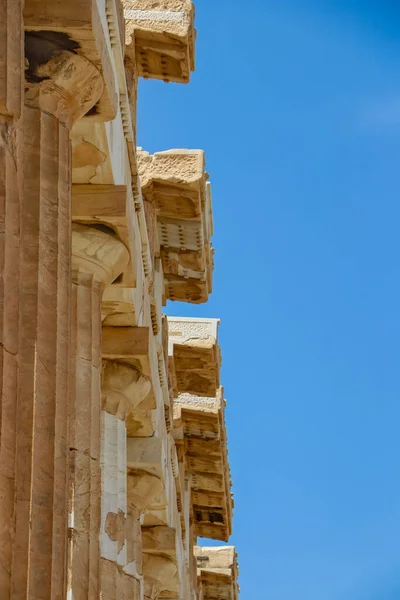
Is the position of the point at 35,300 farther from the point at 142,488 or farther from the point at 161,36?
the point at 142,488

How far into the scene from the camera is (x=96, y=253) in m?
12.9

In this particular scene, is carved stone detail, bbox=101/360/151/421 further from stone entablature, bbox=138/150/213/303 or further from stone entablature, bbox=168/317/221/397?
stone entablature, bbox=168/317/221/397

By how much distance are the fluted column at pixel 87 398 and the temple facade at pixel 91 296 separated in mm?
16

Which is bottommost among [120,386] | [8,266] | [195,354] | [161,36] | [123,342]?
[8,266]

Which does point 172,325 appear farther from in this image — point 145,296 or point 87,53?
point 87,53

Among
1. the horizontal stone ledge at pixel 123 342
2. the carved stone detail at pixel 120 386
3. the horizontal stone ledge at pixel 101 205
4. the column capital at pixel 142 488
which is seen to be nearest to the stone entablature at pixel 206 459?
the column capital at pixel 142 488

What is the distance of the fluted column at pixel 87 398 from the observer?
40.6 feet

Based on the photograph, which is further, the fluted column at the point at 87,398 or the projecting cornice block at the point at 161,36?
the projecting cornice block at the point at 161,36

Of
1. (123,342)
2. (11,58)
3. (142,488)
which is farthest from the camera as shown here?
(142,488)

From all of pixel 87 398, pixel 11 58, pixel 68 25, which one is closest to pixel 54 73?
pixel 68 25

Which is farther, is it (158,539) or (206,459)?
(206,459)

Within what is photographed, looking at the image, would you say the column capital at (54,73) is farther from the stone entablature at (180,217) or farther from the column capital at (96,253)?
the stone entablature at (180,217)

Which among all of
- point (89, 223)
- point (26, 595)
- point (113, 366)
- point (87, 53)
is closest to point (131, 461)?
point (113, 366)

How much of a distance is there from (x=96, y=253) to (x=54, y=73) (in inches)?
114
